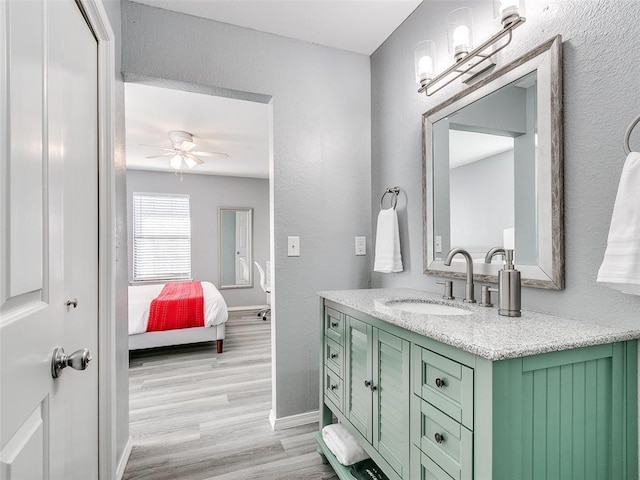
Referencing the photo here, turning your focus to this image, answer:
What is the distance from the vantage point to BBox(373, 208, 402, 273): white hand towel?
1.98 m

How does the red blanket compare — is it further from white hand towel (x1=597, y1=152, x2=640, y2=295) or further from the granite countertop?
white hand towel (x1=597, y1=152, x2=640, y2=295)

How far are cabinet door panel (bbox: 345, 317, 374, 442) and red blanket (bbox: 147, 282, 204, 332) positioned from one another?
8.11 ft

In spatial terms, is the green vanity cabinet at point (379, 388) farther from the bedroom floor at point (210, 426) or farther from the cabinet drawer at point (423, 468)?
the bedroom floor at point (210, 426)

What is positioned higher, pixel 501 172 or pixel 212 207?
pixel 212 207

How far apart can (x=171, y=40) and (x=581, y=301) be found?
7.62 ft

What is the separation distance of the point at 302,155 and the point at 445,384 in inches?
63.8

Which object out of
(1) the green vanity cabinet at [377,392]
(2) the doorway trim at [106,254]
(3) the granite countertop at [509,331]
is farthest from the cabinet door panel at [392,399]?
(2) the doorway trim at [106,254]

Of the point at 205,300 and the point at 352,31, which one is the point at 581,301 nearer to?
the point at 352,31

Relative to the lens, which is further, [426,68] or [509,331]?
[426,68]

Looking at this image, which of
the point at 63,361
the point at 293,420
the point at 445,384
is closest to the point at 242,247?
the point at 293,420

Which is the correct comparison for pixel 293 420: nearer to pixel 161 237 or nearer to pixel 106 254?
pixel 106 254

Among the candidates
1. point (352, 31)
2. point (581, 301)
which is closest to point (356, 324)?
point (581, 301)

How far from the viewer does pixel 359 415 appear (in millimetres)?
1460

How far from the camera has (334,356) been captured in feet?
5.59
